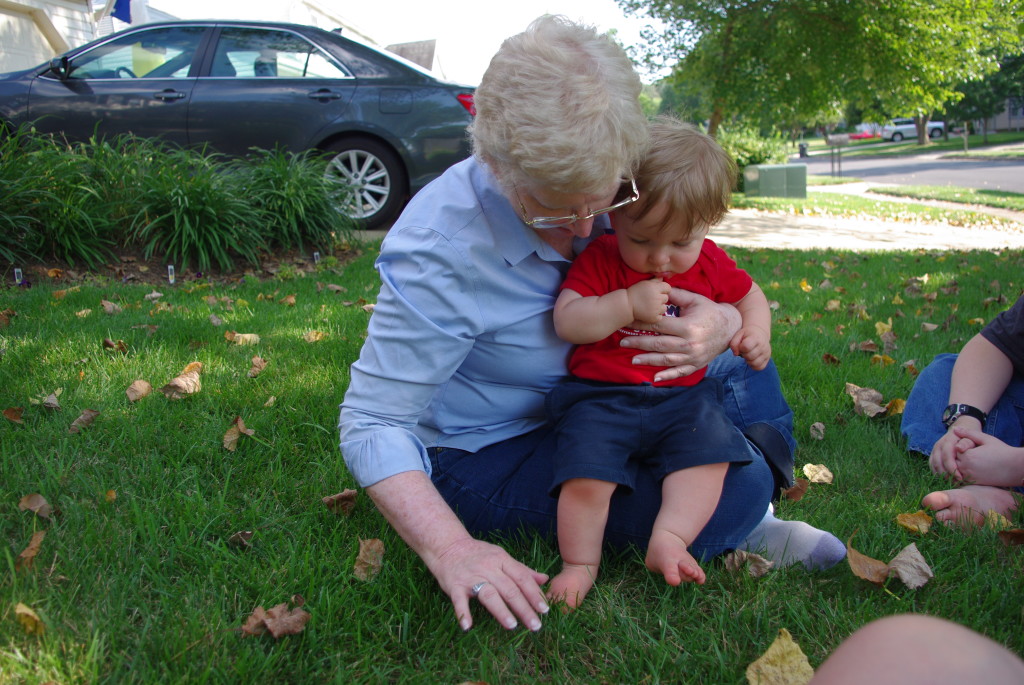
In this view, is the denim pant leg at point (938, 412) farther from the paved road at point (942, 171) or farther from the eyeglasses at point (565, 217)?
the paved road at point (942, 171)

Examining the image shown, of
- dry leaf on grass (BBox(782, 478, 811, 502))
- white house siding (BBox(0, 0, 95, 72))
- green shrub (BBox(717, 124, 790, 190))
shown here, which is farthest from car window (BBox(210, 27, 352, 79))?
green shrub (BBox(717, 124, 790, 190))

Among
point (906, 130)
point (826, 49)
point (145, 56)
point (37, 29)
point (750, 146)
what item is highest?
point (37, 29)

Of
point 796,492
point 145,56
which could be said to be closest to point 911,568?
point 796,492

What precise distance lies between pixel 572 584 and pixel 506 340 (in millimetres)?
584

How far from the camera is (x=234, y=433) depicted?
2.52 meters

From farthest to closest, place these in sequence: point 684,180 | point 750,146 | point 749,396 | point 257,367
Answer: point 750,146 < point 257,367 < point 749,396 < point 684,180

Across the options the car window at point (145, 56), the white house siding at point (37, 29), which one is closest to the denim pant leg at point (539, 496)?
the car window at point (145, 56)

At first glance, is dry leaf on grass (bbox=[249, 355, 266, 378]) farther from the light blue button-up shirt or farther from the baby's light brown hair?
the baby's light brown hair

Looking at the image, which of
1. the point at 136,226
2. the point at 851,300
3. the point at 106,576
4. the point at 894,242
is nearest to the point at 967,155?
the point at 894,242

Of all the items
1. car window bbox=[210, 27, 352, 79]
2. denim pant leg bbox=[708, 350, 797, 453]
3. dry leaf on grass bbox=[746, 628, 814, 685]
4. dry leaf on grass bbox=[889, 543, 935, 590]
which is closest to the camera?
dry leaf on grass bbox=[746, 628, 814, 685]

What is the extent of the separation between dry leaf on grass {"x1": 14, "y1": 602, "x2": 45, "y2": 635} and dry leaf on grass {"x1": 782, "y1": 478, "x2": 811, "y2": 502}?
1.87 metres

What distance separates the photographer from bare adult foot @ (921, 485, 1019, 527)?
210 centimetres

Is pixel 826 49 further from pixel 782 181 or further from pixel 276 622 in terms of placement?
pixel 276 622

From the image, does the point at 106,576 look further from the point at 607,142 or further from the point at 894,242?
the point at 894,242
